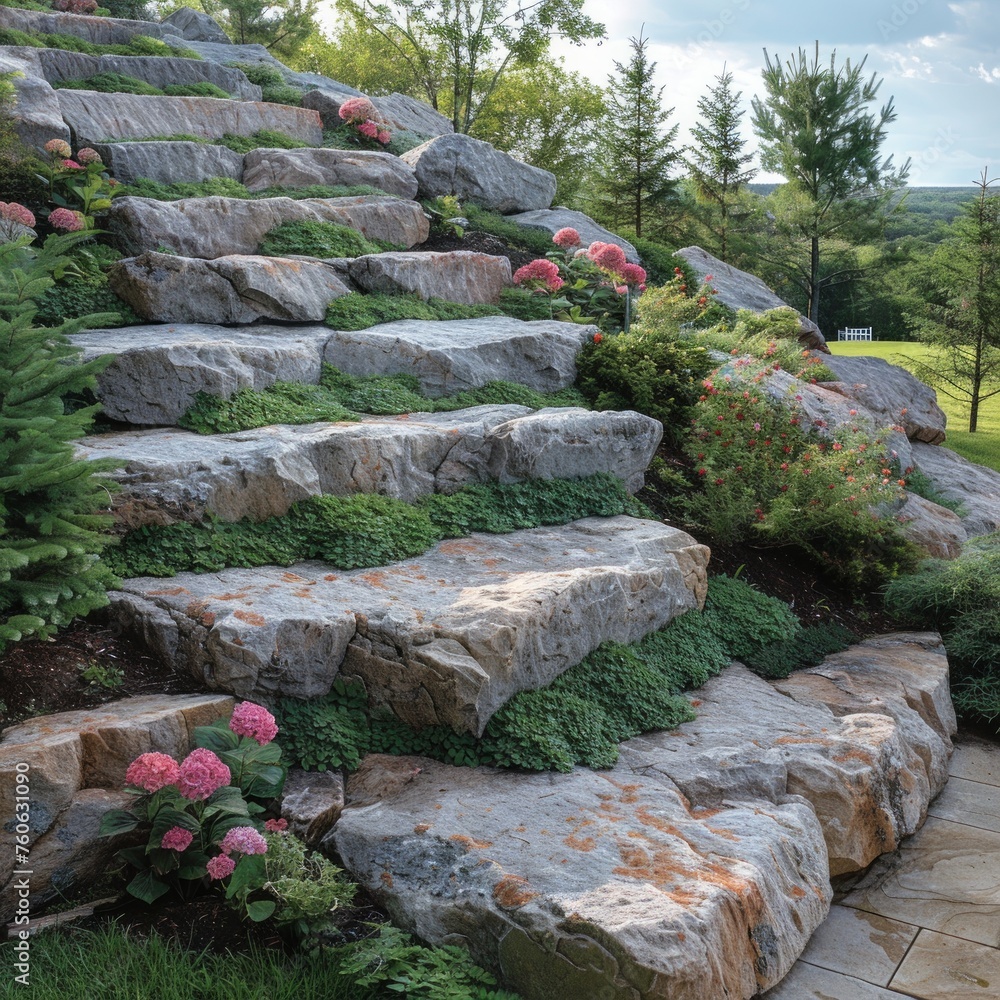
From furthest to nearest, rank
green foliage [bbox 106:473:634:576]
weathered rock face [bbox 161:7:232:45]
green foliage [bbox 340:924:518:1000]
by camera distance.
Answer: weathered rock face [bbox 161:7:232:45]
green foliage [bbox 106:473:634:576]
green foliage [bbox 340:924:518:1000]

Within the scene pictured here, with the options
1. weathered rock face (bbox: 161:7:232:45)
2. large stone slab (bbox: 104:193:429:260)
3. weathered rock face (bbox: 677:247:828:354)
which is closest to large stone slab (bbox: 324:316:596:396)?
large stone slab (bbox: 104:193:429:260)

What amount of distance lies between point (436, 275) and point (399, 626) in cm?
642

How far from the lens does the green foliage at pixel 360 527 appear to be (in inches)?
197

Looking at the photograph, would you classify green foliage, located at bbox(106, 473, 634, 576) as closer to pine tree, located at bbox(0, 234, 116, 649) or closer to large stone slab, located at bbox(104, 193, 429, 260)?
pine tree, located at bbox(0, 234, 116, 649)

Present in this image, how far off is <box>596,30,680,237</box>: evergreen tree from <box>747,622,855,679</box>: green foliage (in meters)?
17.7

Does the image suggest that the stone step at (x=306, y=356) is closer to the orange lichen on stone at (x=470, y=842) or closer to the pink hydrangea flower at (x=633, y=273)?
the pink hydrangea flower at (x=633, y=273)

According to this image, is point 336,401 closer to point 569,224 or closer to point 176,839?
point 176,839

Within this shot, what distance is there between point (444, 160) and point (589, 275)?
11.0 ft

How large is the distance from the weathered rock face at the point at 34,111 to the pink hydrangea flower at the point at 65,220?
1911 millimetres

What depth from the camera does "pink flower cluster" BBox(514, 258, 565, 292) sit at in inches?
428

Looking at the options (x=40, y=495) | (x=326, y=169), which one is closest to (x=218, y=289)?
(x=40, y=495)

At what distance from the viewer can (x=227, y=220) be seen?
9469 mm

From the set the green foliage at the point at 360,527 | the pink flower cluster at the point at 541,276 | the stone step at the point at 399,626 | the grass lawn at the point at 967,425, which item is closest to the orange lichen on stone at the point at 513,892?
the stone step at the point at 399,626

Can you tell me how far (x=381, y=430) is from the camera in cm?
641
